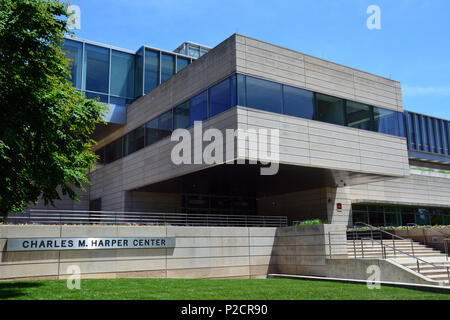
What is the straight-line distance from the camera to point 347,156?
25219mm

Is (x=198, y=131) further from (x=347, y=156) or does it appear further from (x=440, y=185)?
(x=440, y=185)

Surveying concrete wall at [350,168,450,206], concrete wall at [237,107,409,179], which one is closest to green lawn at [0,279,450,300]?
concrete wall at [237,107,409,179]

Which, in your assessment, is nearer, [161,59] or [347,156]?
[347,156]

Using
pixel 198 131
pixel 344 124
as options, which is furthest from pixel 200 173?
pixel 344 124

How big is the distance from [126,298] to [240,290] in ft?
12.9

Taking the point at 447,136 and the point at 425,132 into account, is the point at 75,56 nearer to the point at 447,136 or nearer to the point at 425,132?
the point at 425,132

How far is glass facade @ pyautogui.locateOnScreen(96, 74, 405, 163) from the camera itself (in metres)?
22.4

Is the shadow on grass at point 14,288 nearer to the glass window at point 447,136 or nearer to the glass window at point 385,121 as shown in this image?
the glass window at point 385,121

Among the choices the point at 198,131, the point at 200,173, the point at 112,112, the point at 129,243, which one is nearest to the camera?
the point at 129,243

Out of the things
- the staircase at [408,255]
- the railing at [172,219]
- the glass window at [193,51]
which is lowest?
the staircase at [408,255]

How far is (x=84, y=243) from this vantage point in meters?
18.3

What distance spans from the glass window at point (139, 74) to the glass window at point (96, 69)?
237cm

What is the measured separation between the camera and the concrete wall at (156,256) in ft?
55.7

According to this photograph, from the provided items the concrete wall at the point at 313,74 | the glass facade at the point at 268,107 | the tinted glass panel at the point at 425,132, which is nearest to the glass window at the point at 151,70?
the glass facade at the point at 268,107
